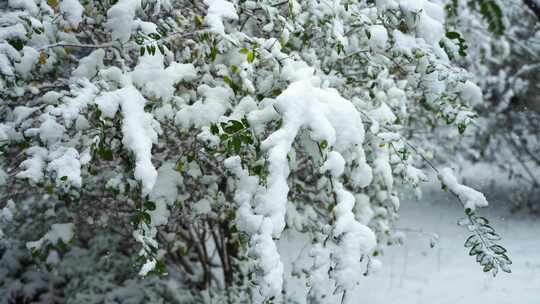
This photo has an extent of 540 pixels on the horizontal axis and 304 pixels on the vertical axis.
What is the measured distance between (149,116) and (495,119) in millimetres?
6300

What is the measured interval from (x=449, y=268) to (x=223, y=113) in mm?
4218

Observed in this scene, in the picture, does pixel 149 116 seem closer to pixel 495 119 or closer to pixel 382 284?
pixel 382 284

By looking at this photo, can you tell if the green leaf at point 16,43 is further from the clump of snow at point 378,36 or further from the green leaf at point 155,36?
the clump of snow at point 378,36

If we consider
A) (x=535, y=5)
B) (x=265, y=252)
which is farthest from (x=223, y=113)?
(x=535, y=5)

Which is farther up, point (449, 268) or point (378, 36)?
point (378, 36)

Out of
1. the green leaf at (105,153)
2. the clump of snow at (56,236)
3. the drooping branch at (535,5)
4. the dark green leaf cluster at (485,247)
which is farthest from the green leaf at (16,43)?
the dark green leaf cluster at (485,247)

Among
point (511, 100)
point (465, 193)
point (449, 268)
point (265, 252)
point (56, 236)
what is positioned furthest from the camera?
point (511, 100)

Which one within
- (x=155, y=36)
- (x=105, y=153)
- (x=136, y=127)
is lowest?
(x=105, y=153)

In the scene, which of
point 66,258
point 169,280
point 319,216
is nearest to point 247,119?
point 319,216

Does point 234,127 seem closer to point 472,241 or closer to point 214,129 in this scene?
point 214,129

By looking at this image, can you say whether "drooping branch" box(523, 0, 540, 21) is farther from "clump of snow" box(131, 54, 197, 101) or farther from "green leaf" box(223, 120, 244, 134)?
"clump of snow" box(131, 54, 197, 101)

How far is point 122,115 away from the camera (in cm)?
190

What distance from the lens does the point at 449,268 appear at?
5.36 meters

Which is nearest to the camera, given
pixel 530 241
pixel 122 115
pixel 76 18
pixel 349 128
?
pixel 349 128
